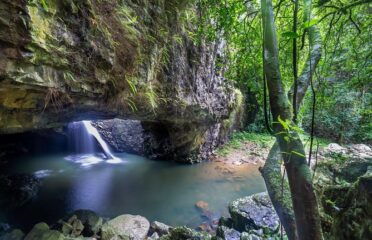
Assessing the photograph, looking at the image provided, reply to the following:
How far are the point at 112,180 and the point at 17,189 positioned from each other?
238cm

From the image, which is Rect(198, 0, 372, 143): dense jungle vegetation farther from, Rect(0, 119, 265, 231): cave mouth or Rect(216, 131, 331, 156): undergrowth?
Rect(216, 131, 331, 156): undergrowth

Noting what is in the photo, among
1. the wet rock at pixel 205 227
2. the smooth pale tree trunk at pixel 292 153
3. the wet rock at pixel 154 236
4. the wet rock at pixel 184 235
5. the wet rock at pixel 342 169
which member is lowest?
the wet rock at pixel 205 227

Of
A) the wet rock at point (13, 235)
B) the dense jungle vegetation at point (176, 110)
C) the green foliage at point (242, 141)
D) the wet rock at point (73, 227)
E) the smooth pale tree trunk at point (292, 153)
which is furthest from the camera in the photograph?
the green foliage at point (242, 141)

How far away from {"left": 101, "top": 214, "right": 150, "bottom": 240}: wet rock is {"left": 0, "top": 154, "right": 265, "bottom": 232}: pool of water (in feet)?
2.41

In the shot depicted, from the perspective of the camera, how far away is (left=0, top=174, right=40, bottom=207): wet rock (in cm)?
548

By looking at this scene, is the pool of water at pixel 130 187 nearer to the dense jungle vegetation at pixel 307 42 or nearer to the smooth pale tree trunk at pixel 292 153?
the dense jungle vegetation at pixel 307 42

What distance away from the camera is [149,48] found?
12.8ft

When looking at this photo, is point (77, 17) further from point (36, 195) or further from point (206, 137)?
point (206, 137)

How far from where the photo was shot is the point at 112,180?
7.35 meters

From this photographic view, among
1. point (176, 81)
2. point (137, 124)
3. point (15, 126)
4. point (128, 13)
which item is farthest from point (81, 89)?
point (137, 124)

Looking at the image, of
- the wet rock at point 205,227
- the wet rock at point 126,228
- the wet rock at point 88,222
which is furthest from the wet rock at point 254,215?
the wet rock at point 88,222

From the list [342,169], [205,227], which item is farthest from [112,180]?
[342,169]

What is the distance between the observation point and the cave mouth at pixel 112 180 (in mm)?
5434

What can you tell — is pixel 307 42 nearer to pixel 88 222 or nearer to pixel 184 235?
pixel 184 235
